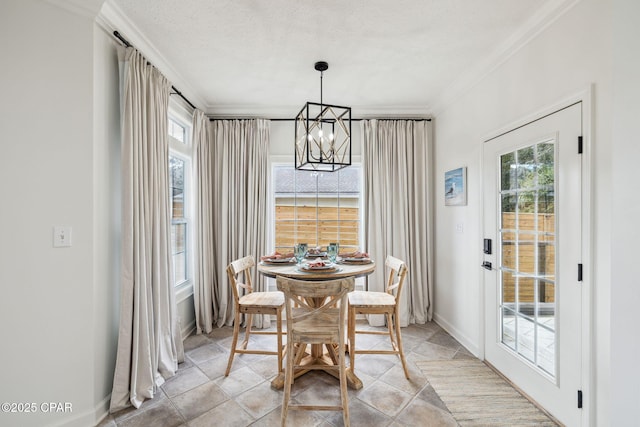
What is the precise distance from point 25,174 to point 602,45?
3293mm

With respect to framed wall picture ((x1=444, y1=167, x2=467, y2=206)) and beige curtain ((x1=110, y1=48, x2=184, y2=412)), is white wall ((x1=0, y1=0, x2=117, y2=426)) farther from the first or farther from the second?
framed wall picture ((x1=444, y1=167, x2=467, y2=206))

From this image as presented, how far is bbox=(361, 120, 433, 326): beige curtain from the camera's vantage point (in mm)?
3701

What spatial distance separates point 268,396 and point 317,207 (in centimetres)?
239

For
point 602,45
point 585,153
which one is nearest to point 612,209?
point 585,153

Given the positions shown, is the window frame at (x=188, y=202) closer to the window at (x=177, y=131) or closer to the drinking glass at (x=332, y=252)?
the window at (x=177, y=131)

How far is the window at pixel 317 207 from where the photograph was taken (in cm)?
403

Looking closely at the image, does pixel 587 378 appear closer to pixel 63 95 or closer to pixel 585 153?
pixel 585 153

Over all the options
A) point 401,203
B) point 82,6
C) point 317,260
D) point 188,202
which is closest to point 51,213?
point 82,6

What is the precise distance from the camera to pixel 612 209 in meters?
1.55


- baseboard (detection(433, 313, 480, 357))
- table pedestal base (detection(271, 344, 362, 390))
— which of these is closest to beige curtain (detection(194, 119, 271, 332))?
table pedestal base (detection(271, 344, 362, 390))

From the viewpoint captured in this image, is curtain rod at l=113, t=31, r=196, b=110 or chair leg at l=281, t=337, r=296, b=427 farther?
curtain rod at l=113, t=31, r=196, b=110

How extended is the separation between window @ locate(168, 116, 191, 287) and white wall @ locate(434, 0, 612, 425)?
3046 millimetres

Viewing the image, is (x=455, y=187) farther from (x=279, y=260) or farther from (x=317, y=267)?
(x=279, y=260)

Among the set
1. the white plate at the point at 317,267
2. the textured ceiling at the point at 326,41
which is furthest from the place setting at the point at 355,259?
the textured ceiling at the point at 326,41
